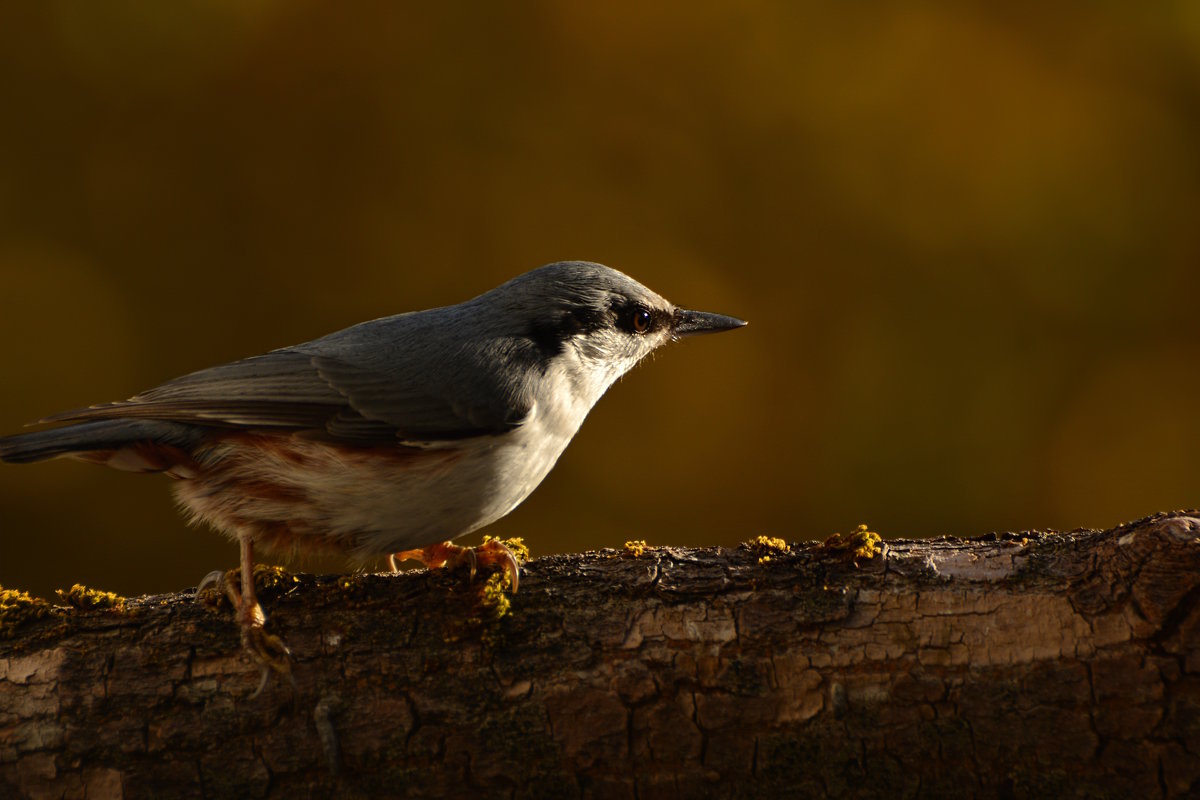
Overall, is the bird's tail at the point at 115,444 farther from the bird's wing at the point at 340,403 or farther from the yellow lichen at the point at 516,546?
the yellow lichen at the point at 516,546

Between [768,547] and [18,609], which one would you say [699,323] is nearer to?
[768,547]

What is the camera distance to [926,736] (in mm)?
1978

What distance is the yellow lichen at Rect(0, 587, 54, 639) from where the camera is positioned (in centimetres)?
236

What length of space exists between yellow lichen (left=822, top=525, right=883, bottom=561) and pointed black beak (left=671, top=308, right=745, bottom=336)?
1153 millimetres

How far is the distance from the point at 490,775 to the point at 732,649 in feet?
1.90

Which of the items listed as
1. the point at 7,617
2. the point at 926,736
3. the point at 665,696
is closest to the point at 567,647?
the point at 665,696

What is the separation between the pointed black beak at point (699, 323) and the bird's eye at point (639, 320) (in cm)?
14

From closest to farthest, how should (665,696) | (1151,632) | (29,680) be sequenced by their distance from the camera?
(1151,632) < (665,696) < (29,680)

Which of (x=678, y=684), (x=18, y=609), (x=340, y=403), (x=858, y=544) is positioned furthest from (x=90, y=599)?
(x=858, y=544)

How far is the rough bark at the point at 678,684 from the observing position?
1.92m

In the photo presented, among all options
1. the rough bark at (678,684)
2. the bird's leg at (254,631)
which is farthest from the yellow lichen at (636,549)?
the bird's leg at (254,631)

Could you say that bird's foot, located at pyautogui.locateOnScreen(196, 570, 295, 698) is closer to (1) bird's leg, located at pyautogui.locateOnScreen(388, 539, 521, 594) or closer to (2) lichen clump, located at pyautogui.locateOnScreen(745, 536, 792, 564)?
(1) bird's leg, located at pyautogui.locateOnScreen(388, 539, 521, 594)

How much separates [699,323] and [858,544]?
4.01 feet

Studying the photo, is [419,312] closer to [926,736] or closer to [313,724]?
[313,724]
